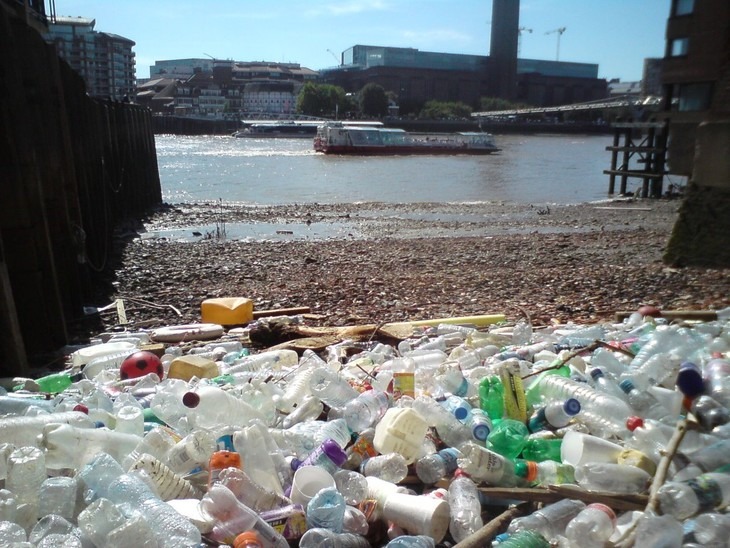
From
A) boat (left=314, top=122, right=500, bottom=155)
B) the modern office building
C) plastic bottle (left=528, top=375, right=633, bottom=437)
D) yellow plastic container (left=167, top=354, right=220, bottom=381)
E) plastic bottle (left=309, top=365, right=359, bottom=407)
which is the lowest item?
boat (left=314, top=122, right=500, bottom=155)

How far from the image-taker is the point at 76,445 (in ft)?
8.48

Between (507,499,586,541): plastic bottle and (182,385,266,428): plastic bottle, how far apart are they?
4.36ft

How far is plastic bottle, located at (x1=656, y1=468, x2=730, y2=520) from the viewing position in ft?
7.03

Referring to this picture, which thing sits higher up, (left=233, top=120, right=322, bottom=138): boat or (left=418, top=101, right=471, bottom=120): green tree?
(left=418, top=101, right=471, bottom=120): green tree

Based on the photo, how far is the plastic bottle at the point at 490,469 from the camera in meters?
2.54

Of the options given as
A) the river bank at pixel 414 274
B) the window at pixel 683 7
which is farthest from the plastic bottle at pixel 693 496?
the window at pixel 683 7

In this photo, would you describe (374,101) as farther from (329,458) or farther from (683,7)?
(329,458)

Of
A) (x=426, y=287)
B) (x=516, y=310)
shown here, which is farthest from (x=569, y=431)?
(x=426, y=287)

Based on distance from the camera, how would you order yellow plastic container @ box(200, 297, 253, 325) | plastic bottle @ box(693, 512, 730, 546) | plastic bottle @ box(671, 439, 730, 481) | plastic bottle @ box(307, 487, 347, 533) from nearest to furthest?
plastic bottle @ box(693, 512, 730, 546) < plastic bottle @ box(307, 487, 347, 533) < plastic bottle @ box(671, 439, 730, 481) < yellow plastic container @ box(200, 297, 253, 325)

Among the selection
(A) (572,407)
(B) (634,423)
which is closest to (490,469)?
(A) (572,407)

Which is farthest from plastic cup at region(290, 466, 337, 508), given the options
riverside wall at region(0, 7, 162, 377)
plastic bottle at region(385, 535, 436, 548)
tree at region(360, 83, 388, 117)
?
tree at region(360, 83, 388, 117)

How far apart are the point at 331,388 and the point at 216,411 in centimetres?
62

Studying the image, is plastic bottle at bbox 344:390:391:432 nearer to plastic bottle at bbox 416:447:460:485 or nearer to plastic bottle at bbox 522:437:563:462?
plastic bottle at bbox 416:447:460:485

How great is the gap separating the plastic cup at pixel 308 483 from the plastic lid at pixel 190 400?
706 mm
